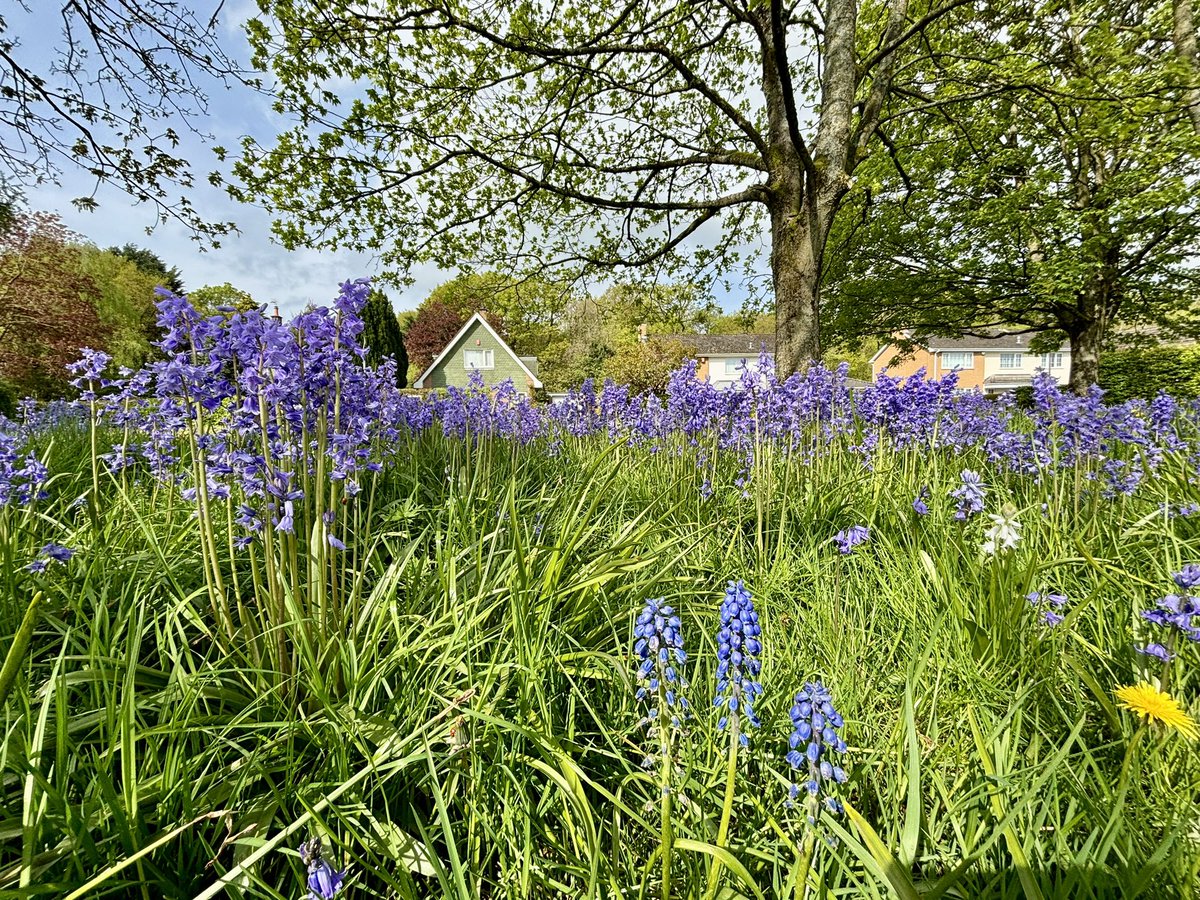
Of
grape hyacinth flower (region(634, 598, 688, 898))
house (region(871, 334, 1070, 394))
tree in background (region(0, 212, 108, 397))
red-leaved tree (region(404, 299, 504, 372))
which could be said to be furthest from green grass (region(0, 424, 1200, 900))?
house (region(871, 334, 1070, 394))

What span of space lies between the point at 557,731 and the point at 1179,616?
179 cm

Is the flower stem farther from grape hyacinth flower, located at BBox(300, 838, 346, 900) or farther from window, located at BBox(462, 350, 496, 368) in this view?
window, located at BBox(462, 350, 496, 368)

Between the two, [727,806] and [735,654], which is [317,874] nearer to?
[727,806]

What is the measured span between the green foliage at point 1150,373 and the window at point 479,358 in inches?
1142

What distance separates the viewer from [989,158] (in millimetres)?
10820

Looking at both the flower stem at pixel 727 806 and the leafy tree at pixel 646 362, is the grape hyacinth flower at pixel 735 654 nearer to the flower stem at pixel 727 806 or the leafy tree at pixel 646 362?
the flower stem at pixel 727 806

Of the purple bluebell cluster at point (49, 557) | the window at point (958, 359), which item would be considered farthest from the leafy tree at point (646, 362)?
→ the window at point (958, 359)

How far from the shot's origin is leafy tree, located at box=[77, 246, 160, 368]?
25219mm

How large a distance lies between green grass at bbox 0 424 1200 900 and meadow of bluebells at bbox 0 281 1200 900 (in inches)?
0.6

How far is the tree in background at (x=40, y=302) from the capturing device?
11.8m

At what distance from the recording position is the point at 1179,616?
1.37m

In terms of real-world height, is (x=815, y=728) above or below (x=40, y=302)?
below

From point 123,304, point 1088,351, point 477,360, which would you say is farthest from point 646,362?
point 123,304

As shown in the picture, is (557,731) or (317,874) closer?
(317,874)
